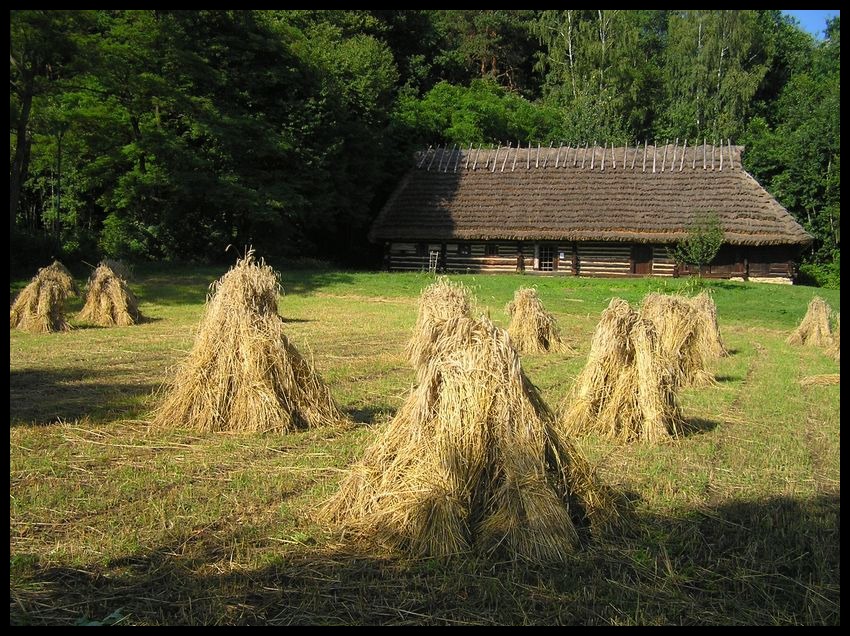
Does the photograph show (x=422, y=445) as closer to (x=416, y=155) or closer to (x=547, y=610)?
(x=547, y=610)

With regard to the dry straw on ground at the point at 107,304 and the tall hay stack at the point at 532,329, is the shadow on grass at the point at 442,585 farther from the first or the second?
the dry straw on ground at the point at 107,304

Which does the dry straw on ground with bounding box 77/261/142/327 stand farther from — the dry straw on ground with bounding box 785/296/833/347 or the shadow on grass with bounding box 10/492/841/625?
the dry straw on ground with bounding box 785/296/833/347

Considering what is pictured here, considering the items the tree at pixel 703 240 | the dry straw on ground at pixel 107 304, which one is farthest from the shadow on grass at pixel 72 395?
the tree at pixel 703 240

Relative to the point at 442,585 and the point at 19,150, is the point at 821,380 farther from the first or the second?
the point at 19,150

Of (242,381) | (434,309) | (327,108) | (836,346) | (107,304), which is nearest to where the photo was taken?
(242,381)

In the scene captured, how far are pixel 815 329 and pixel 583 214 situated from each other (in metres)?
17.5

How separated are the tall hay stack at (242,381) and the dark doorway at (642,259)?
27.3 m

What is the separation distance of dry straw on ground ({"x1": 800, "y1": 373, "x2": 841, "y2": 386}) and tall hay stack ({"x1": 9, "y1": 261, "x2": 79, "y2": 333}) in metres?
12.9

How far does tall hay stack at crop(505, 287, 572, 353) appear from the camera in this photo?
15.0m

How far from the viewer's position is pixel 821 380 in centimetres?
1235

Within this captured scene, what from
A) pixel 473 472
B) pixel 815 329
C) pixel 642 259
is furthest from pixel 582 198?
pixel 473 472

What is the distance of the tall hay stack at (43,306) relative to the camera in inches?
645

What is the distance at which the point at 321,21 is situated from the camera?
43.8 m

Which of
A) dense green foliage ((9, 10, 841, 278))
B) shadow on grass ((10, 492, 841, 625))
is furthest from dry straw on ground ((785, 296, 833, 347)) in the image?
dense green foliage ((9, 10, 841, 278))
